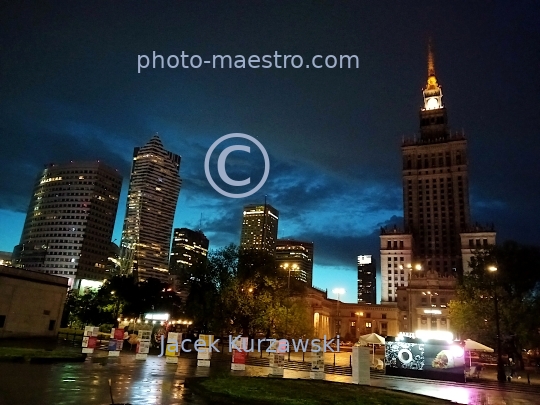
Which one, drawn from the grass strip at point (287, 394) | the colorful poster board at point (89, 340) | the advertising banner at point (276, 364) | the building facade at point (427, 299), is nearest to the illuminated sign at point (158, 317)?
the colorful poster board at point (89, 340)

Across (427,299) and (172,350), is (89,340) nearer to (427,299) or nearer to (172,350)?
(172,350)

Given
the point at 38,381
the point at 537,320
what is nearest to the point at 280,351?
the point at 38,381

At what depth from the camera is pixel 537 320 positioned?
141 ft

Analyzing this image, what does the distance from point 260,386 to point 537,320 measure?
37.3 m

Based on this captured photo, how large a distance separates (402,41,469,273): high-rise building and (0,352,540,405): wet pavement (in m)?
115

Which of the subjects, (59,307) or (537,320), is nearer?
(537,320)

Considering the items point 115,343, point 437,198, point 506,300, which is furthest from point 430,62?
point 115,343

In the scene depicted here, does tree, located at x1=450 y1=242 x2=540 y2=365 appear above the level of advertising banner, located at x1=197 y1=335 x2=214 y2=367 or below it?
above

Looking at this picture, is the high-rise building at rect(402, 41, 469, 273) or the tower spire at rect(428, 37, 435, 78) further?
the tower spire at rect(428, 37, 435, 78)

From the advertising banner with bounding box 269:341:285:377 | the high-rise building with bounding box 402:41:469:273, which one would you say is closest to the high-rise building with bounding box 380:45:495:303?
the high-rise building with bounding box 402:41:469:273

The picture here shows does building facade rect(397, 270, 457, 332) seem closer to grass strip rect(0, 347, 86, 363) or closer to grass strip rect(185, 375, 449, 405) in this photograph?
grass strip rect(185, 375, 449, 405)

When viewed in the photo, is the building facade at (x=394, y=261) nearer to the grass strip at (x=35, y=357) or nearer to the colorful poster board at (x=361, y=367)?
the colorful poster board at (x=361, y=367)

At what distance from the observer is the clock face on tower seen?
556ft

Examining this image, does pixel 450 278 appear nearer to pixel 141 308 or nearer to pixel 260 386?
pixel 141 308
